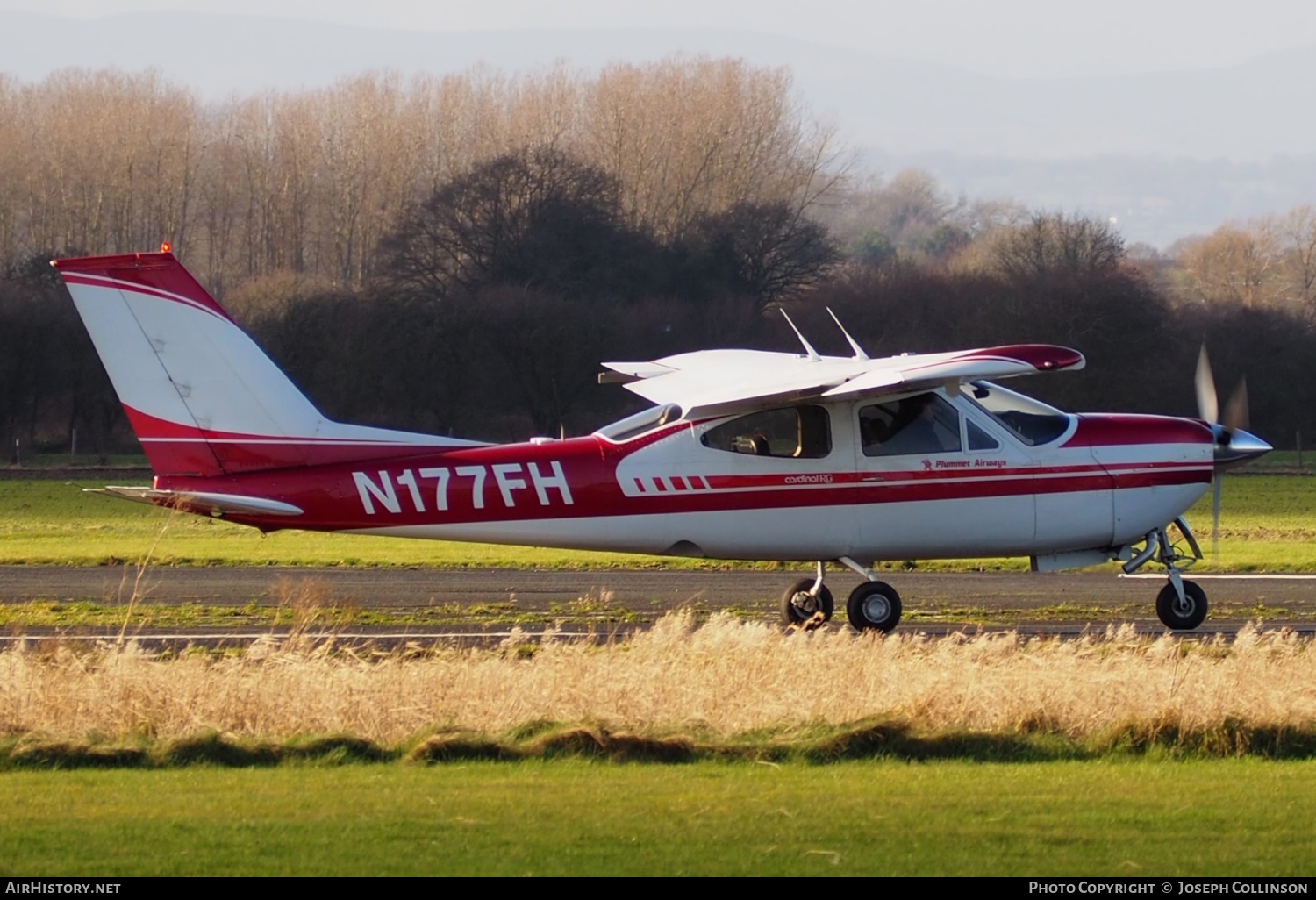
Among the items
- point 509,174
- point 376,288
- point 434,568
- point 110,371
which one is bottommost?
point 434,568

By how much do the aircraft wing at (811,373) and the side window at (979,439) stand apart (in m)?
0.81

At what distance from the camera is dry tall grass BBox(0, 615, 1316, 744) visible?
9.91 meters

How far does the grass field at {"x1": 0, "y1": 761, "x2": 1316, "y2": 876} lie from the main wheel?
594 cm

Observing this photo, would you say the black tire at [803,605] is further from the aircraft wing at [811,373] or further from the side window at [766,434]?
the aircraft wing at [811,373]

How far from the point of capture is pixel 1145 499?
14914mm

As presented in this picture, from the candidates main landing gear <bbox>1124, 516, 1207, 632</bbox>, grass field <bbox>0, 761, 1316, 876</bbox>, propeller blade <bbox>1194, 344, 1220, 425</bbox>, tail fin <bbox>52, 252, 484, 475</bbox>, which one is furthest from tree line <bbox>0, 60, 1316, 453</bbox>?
grass field <bbox>0, 761, 1316, 876</bbox>

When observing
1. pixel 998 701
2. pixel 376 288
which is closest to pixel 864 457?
pixel 998 701

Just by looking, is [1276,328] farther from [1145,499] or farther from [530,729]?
[530,729]

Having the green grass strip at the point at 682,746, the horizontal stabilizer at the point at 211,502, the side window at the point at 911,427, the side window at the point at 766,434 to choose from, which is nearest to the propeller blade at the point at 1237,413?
the side window at the point at 911,427

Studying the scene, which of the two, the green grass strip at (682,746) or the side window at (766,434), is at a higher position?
the side window at (766,434)

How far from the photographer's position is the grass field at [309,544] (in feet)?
72.3

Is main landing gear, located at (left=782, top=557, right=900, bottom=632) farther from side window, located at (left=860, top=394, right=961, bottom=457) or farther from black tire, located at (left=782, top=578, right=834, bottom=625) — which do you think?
side window, located at (left=860, top=394, right=961, bottom=457)
